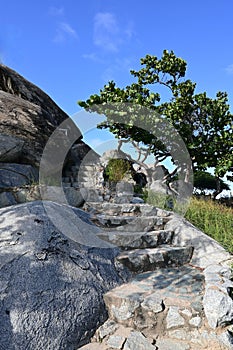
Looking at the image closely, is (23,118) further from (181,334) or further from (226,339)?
(226,339)

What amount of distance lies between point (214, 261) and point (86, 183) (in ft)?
19.8

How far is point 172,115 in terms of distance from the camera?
408 inches

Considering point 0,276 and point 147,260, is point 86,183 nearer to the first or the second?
point 147,260

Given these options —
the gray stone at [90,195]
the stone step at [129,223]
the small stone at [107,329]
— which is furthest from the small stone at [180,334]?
the gray stone at [90,195]

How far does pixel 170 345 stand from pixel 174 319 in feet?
0.94

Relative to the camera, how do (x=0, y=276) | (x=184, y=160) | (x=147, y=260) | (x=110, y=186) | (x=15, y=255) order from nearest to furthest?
(x=0, y=276), (x=15, y=255), (x=147, y=260), (x=110, y=186), (x=184, y=160)

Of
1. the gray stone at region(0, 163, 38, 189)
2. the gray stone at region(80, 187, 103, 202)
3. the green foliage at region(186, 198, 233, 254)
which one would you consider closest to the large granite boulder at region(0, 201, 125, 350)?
the gray stone at region(0, 163, 38, 189)

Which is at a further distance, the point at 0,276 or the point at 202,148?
the point at 202,148

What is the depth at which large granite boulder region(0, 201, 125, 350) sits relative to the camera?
2.64 meters

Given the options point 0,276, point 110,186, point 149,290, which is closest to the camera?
point 0,276

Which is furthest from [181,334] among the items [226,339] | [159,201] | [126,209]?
[159,201]

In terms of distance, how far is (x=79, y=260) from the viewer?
3574 millimetres

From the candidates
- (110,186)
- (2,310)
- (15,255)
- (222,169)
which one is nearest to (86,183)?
(110,186)

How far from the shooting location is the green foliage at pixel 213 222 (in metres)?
5.28
